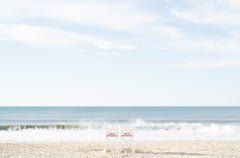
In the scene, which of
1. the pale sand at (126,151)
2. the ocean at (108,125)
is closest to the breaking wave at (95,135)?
the ocean at (108,125)

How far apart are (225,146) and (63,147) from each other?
9.16 m

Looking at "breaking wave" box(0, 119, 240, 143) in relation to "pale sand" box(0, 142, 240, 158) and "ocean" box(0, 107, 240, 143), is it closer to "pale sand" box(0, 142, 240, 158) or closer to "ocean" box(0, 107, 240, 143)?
"ocean" box(0, 107, 240, 143)

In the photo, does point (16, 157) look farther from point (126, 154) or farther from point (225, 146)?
point (225, 146)

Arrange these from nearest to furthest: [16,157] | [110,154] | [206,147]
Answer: [16,157] < [110,154] < [206,147]

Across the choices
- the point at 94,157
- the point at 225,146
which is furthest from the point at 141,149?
the point at 225,146

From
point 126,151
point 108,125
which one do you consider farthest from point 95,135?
point 108,125

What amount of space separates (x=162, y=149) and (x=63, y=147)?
5.26 metres

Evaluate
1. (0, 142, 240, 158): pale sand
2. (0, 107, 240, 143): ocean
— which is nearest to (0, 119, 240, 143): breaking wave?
(0, 107, 240, 143): ocean

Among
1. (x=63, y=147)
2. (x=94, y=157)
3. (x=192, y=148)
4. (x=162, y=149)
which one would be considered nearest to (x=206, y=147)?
(x=192, y=148)

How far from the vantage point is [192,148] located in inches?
560

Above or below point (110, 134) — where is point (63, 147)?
below

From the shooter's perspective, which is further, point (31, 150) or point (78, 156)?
point (31, 150)

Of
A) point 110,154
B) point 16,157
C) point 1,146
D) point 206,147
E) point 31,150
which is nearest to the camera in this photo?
point 16,157

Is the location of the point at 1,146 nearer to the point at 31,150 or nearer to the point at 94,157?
the point at 31,150
